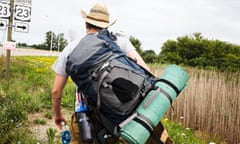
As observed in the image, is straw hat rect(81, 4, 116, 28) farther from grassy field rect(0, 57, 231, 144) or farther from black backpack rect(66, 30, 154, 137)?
grassy field rect(0, 57, 231, 144)

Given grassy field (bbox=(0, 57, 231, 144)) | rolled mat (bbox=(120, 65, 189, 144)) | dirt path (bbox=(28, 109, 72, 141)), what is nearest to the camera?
rolled mat (bbox=(120, 65, 189, 144))

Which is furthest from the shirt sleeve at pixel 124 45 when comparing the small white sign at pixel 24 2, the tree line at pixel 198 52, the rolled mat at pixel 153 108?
the tree line at pixel 198 52

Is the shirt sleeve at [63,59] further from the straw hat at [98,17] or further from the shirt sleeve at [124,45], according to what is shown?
the shirt sleeve at [124,45]

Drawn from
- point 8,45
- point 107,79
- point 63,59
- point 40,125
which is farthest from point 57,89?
point 8,45

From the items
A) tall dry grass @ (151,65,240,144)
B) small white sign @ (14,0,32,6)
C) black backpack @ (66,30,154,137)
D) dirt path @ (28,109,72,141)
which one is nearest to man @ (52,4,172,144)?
black backpack @ (66,30,154,137)

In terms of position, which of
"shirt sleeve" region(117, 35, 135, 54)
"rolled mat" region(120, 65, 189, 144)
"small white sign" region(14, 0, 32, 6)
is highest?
"small white sign" region(14, 0, 32, 6)

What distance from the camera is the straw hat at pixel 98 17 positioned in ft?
9.75

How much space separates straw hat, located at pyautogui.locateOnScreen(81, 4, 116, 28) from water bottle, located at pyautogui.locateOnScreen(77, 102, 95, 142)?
649 millimetres

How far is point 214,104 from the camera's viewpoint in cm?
848

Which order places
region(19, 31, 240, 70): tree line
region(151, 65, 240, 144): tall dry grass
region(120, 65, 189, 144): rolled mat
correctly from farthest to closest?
region(19, 31, 240, 70): tree line → region(151, 65, 240, 144): tall dry grass → region(120, 65, 189, 144): rolled mat

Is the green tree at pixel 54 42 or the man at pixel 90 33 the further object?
the green tree at pixel 54 42

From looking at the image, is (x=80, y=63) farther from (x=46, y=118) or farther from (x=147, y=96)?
(x=46, y=118)

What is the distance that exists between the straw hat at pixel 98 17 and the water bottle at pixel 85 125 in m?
0.65

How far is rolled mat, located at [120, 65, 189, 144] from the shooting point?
250 centimetres
